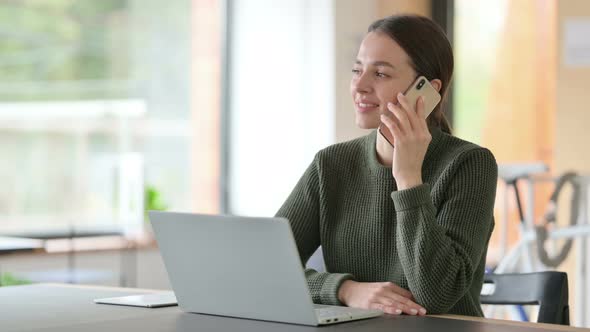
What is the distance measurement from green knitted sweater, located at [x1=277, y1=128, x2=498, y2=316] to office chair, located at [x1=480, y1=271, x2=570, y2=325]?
71 mm

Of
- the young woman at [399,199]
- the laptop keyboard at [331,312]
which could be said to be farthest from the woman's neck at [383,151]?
the laptop keyboard at [331,312]

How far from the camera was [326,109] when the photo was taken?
18.3ft

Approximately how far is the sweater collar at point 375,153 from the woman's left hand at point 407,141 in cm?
13

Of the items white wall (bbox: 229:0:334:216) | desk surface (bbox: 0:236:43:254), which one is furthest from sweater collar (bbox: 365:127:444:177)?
white wall (bbox: 229:0:334:216)

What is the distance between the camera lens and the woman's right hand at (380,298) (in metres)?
1.68

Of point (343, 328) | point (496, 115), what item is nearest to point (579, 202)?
point (496, 115)

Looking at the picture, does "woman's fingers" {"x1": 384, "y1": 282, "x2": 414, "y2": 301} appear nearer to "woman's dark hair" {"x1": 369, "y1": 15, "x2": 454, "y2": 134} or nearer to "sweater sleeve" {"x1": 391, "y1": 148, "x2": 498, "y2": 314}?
"sweater sleeve" {"x1": 391, "y1": 148, "x2": 498, "y2": 314}

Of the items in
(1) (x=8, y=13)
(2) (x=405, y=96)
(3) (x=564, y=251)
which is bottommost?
(3) (x=564, y=251)

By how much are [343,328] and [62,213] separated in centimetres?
388

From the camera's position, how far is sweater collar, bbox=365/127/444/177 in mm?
2002

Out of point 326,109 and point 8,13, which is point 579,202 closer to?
point 326,109

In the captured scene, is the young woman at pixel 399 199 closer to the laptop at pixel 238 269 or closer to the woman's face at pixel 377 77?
the woman's face at pixel 377 77

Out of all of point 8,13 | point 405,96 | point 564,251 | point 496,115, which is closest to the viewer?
point 405,96

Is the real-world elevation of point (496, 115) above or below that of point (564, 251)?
above
